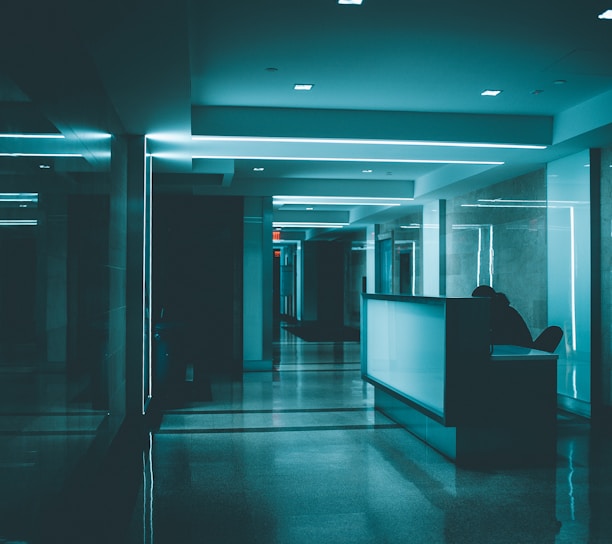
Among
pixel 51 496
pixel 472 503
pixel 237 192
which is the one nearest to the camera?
pixel 51 496

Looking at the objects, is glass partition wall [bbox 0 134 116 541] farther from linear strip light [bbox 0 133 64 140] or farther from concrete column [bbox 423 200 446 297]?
concrete column [bbox 423 200 446 297]

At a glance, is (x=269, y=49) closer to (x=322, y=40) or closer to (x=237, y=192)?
(x=322, y=40)

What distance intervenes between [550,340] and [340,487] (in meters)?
3.63

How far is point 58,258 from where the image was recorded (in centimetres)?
376

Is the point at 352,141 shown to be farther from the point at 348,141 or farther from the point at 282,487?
the point at 282,487

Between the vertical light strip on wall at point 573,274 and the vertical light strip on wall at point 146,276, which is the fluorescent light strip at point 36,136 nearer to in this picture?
the vertical light strip on wall at point 146,276

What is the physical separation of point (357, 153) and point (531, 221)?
8.93 feet

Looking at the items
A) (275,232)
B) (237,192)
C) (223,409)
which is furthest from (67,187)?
(275,232)

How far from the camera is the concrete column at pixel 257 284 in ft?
40.5

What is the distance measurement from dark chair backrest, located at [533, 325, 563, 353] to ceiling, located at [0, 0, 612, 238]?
7.00 feet

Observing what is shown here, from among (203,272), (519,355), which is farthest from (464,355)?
(203,272)

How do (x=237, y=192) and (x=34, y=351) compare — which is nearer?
(x=34, y=351)

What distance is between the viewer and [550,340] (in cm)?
757

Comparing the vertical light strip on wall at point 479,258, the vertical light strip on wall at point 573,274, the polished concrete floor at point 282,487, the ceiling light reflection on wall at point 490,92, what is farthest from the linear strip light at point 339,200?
the polished concrete floor at point 282,487
